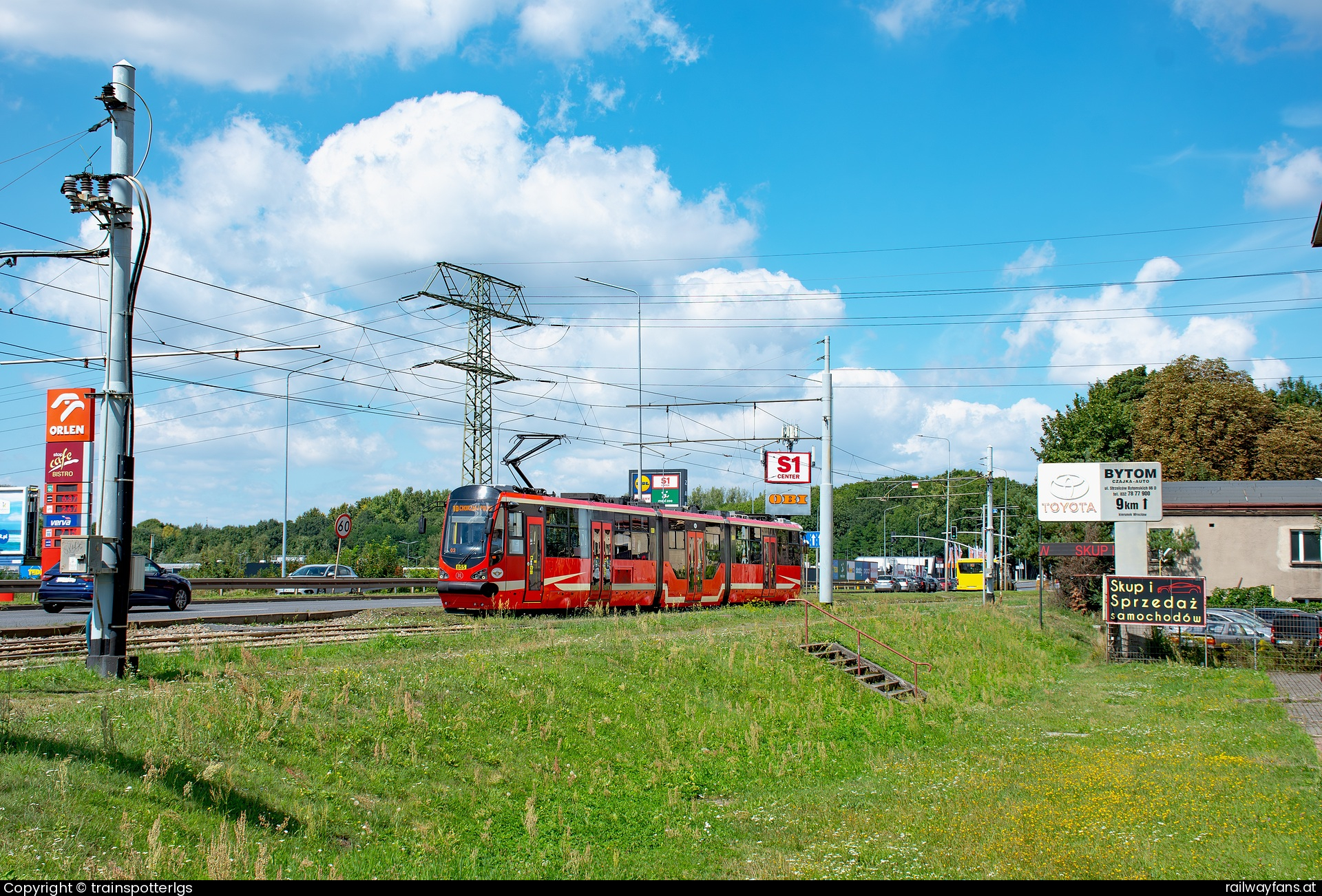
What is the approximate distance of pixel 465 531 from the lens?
80.5 feet

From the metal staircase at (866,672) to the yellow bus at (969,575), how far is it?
5784cm

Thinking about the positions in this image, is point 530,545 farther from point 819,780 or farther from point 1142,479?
point 1142,479

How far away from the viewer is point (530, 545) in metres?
25.3

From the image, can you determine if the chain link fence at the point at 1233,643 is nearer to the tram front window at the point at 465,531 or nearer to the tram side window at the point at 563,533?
the tram side window at the point at 563,533

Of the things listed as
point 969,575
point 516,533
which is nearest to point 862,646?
point 516,533

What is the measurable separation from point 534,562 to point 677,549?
23.7 feet

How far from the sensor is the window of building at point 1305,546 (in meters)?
38.4

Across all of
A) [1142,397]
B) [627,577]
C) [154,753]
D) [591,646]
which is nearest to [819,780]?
[591,646]

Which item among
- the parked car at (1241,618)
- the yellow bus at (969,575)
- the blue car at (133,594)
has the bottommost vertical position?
the yellow bus at (969,575)

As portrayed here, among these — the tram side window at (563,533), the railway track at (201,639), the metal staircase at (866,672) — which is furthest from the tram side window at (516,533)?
the metal staircase at (866,672)

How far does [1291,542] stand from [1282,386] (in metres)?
38.7

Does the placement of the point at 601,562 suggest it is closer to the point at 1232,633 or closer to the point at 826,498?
the point at 826,498

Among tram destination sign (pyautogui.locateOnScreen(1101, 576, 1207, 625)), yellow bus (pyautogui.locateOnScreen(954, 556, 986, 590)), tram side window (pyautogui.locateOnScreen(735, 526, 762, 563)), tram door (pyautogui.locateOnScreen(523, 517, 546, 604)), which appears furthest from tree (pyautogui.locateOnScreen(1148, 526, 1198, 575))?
yellow bus (pyautogui.locateOnScreen(954, 556, 986, 590))

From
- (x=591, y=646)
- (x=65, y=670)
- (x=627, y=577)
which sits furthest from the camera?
(x=627, y=577)
